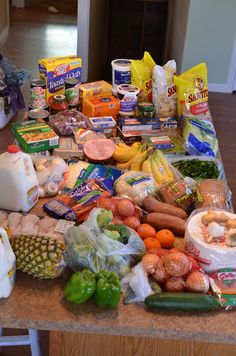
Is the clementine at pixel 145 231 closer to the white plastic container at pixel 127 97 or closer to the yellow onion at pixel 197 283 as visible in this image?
the yellow onion at pixel 197 283

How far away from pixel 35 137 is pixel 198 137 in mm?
675

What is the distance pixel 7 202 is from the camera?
5.03 ft

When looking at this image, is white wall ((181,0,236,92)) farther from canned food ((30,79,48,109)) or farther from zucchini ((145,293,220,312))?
zucchini ((145,293,220,312))

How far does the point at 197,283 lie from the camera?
1.26 meters

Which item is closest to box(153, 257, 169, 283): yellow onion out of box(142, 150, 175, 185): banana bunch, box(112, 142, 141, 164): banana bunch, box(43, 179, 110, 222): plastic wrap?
box(43, 179, 110, 222): plastic wrap

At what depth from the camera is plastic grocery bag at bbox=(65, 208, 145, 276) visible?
1278 mm

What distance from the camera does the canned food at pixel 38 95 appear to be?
2.13m

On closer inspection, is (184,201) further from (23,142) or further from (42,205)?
(23,142)

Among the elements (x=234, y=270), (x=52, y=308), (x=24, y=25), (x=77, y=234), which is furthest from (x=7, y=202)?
(x=24, y=25)

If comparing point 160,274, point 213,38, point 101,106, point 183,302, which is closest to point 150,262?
point 160,274

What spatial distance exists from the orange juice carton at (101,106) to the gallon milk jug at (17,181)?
660 millimetres

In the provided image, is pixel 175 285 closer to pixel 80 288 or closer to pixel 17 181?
pixel 80 288

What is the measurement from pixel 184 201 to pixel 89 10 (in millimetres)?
3022

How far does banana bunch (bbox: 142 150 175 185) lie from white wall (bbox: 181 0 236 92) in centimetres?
306
